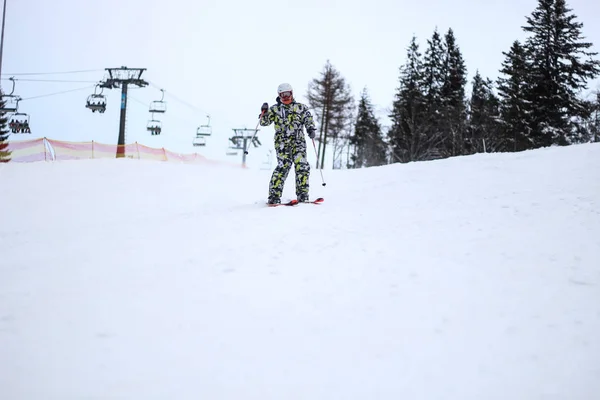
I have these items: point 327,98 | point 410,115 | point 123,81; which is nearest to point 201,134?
point 123,81

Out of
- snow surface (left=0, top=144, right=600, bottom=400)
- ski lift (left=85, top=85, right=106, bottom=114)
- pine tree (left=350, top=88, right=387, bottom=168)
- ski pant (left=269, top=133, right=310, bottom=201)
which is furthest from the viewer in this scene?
pine tree (left=350, top=88, right=387, bottom=168)

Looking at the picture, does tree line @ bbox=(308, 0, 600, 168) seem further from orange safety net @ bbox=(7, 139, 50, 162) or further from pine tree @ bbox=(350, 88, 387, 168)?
orange safety net @ bbox=(7, 139, 50, 162)

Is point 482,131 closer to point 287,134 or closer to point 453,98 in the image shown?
point 453,98

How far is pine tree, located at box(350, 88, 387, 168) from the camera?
138 ft

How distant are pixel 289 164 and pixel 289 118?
854 mm

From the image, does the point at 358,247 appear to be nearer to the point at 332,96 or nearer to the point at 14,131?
the point at 332,96

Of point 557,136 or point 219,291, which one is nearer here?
point 219,291

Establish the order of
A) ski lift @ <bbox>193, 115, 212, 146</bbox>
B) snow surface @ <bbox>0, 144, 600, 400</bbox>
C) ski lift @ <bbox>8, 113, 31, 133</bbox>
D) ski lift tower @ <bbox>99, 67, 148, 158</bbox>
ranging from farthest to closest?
ski lift @ <bbox>193, 115, 212, 146</bbox> → ski lift @ <bbox>8, 113, 31, 133</bbox> → ski lift tower @ <bbox>99, 67, 148, 158</bbox> → snow surface @ <bbox>0, 144, 600, 400</bbox>

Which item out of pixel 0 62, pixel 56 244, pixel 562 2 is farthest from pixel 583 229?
pixel 562 2

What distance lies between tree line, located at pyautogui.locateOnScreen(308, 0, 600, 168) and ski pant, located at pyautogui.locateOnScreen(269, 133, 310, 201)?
32.5ft

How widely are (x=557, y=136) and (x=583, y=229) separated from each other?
75.6ft

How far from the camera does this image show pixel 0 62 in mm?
17484

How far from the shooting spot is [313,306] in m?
2.65

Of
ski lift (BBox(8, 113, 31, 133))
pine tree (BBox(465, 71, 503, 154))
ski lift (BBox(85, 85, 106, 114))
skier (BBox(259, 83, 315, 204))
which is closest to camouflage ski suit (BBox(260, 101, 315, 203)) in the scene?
skier (BBox(259, 83, 315, 204))
